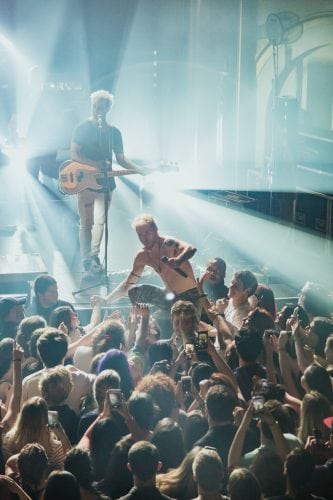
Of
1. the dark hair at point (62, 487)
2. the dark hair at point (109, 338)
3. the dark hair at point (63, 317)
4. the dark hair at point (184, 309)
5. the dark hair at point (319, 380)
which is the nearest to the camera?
the dark hair at point (62, 487)

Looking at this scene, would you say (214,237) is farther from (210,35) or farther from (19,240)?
(210,35)

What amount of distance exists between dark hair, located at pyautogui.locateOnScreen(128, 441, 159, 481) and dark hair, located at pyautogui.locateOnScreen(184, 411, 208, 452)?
453 millimetres

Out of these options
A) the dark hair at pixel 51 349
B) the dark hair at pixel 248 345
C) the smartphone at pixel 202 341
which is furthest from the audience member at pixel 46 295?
the dark hair at pixel 248 345

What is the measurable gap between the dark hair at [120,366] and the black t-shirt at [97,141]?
3.85 meters

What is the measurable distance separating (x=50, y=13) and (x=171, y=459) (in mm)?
12899

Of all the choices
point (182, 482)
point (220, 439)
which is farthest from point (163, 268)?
point (182, 482)

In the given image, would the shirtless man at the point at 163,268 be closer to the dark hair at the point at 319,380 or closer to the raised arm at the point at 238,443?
the dark hair at the point at 319,380

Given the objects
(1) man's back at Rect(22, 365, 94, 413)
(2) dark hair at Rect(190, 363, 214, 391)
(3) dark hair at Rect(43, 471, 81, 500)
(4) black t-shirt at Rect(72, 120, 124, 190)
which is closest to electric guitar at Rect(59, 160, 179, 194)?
(4) black t-shirt at Rect(72, 120, 124, 190)

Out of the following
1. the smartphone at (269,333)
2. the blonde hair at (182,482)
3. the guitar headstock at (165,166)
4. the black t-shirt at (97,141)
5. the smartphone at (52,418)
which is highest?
the black t-shirt at (97,141)

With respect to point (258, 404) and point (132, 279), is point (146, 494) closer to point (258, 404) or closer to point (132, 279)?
point (258, 404)

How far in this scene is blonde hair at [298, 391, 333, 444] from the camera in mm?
4297

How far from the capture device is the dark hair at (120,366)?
4723 mm

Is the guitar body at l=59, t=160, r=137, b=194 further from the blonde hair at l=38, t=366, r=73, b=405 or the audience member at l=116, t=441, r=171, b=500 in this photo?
the audience member at l=116, t=441, r=171, b=500

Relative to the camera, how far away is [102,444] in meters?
4.15
